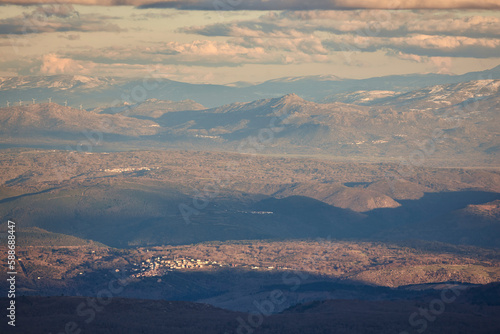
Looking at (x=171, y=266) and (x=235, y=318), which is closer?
(x=235, y=318)

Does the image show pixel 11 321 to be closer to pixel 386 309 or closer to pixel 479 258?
pixel 386 309

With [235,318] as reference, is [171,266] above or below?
below

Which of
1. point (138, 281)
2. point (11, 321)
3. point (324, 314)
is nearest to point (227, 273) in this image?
point (138, 281)

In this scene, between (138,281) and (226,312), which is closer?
(226,312)

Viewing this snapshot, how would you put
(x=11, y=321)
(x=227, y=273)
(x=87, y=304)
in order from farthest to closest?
1. (x=227, y=273)
2. (x=87, y=304)
3. (x=11, y=321)

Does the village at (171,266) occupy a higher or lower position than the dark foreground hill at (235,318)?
lower

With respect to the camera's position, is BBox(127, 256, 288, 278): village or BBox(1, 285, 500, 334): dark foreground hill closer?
BBox(1, 285, 500, 334): dark foreground hill

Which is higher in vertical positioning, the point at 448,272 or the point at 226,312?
the point at 226,312

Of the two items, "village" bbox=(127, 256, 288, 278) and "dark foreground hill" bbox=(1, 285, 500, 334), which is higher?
"dark foreground hill" bbox=(1, 285, 500, 334)

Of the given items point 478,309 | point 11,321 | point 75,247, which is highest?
point 11,321

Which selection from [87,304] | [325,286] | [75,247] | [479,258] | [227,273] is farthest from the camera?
[75,247]

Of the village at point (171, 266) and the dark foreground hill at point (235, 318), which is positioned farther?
the village at point (171, 266)
